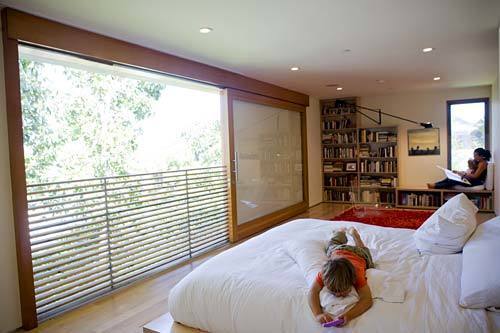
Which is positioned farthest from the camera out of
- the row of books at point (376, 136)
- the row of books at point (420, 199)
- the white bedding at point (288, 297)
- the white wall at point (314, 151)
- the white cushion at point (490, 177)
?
the white wall at point (314, 151)

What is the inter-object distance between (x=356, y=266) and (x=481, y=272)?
584 mm

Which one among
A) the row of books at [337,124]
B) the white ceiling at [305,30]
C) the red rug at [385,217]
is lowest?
the red rug at [385,217]

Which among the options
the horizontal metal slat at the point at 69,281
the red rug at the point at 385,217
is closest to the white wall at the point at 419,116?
the red rug at the point at 385,217

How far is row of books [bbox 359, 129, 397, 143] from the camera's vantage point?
23.9 ft

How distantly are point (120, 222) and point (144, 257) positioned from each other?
527 millimetres

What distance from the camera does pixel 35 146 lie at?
3.06 meters

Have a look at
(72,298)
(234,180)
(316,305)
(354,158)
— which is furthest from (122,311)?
(354,158)

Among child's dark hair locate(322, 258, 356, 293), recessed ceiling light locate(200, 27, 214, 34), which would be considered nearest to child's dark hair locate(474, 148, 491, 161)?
recessed ceiling light locate(200, 27, 214, 34)

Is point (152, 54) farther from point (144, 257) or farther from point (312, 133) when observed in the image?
point (312, 133)

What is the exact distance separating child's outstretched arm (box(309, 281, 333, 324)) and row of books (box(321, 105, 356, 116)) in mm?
6468

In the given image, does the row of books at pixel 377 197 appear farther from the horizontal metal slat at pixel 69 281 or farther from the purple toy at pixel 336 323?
the purple toy at pixel 336 323

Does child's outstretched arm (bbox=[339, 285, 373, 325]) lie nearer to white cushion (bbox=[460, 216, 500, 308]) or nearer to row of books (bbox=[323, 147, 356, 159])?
white cushion (bbox=[460, 216, 500, 308])

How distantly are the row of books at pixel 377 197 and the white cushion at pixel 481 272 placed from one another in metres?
5.39

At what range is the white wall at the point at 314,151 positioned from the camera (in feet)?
24.5
